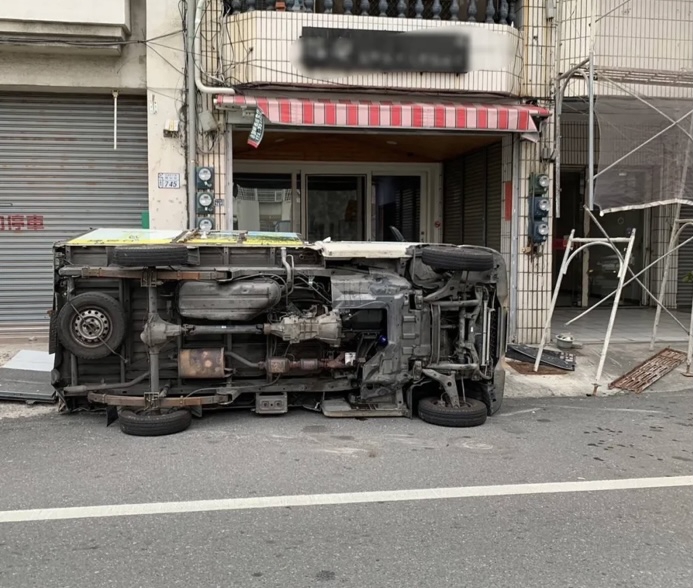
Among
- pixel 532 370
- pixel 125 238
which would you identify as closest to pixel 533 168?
pixel 532 370

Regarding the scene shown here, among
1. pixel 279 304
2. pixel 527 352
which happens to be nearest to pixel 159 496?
pixel 279 304

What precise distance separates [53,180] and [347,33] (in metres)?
4.54

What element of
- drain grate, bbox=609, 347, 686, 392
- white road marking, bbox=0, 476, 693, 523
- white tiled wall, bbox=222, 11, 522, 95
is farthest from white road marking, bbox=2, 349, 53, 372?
drain grate, bbox=609, 347, 686, 392

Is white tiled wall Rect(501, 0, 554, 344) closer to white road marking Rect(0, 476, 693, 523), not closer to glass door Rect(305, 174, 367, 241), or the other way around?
glass door Rect(305, 174, 367, 241)

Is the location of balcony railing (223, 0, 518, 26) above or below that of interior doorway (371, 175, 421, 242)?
above

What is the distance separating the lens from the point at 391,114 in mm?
8445

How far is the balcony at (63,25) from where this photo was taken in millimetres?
8023

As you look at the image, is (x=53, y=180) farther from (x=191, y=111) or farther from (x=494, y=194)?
(x=494, y=194)

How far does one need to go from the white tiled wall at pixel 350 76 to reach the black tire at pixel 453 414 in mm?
4704

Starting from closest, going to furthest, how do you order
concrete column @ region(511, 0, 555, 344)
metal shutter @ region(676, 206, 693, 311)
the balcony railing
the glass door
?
the balcony railing → concrete column @ region(511, 0, 555, 344) → the glass door → metal shutter @ region(676, 206, 693, 311)

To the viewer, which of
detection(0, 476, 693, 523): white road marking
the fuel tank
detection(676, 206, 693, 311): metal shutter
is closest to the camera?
detection(0, 476, 693, 523): white road marking

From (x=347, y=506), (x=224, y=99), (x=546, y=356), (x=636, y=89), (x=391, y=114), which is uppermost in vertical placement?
(x=636, y=89)

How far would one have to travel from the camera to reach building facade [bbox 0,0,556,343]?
8.43 metres

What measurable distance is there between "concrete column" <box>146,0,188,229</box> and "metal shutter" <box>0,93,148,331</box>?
2.21 ft
